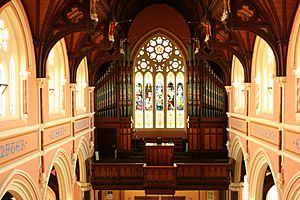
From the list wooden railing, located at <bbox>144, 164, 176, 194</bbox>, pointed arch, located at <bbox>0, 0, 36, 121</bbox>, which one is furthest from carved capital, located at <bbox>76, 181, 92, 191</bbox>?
pointed arch, located at <bbox>0, 0, 36, 121</bbox>

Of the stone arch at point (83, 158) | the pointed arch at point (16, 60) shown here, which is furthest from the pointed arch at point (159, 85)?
the pointed arch at point (16, 60)

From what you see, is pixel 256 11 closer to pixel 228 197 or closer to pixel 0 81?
pixel 0 81

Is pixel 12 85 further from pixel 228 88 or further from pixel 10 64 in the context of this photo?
pixel 228 88

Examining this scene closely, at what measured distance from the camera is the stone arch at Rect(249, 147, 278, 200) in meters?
15.8

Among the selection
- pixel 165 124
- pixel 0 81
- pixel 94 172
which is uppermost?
pixel 0 81

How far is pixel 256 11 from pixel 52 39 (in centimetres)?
633

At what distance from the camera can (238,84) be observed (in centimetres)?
2050

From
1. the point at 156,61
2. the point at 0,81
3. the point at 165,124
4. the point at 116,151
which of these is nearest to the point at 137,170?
the point at 116,151

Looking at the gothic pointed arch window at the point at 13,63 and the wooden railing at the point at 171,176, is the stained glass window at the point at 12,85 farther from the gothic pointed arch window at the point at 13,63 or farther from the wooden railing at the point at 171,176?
the wooden railing at the point at 171,176

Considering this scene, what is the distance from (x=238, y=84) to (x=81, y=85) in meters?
7.34

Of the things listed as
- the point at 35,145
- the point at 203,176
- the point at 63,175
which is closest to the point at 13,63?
the point at 35,145

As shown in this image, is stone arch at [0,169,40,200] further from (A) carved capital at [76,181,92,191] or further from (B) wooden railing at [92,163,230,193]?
(A) carved capital at [76,181,92,191]

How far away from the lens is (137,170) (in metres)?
19.8

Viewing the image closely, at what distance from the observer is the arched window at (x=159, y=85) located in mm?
25766
